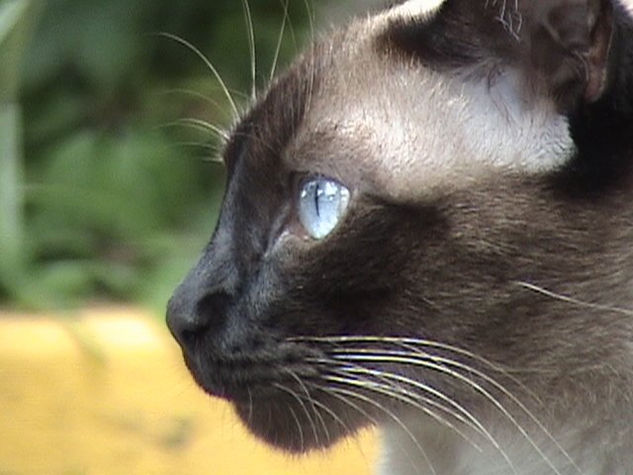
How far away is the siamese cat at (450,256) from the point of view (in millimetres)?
1460

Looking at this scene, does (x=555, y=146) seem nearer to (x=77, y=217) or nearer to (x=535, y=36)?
(x=535, y=36)

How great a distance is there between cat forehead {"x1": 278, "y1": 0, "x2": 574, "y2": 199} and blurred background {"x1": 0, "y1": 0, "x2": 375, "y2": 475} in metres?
0.43

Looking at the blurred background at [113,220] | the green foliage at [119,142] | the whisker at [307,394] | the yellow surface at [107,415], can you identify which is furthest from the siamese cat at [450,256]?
the green foliage at [119,142]

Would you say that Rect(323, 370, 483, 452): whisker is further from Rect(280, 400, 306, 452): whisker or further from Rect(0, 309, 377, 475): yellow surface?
Rect(0, 309, 377, 475): yellow surface

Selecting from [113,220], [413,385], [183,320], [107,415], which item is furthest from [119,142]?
[413,385]

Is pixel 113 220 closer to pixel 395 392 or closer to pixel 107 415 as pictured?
pixel 107 415

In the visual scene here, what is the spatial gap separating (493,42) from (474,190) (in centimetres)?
14

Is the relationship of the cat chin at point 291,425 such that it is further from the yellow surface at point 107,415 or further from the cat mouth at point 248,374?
the yellow surface at point 107,415

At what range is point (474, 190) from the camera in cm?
148

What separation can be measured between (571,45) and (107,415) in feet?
4.77

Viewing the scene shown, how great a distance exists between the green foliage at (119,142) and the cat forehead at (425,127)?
1201 millimetres

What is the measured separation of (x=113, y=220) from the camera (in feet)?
9.68

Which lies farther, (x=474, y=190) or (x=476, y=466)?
(x=476, y=466)

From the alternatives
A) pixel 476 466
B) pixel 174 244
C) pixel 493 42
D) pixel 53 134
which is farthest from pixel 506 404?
pixel 53 134
